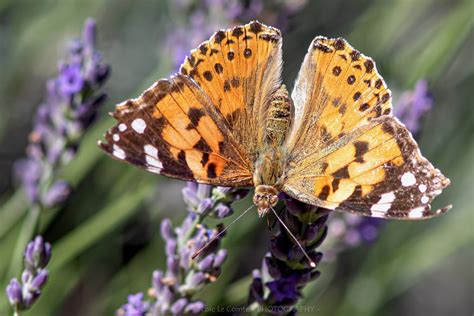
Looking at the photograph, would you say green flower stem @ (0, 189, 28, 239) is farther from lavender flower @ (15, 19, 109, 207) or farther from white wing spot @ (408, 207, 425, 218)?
white wing spot @ (408, 207, 425, 218)

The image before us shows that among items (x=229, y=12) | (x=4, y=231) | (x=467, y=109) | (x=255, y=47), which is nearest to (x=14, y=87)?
(x=4, y=231)

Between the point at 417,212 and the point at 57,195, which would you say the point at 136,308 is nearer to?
the point at 57,195

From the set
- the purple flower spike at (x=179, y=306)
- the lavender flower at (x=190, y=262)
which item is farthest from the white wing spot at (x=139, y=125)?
the purple flower spike at (x=179, y=306)

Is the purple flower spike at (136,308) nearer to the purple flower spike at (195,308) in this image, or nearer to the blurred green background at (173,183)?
the purple flower spike at (195,308)

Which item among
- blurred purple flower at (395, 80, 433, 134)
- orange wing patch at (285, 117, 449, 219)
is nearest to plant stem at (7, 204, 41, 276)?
orange wing patch at (285, 117, 449, 219)

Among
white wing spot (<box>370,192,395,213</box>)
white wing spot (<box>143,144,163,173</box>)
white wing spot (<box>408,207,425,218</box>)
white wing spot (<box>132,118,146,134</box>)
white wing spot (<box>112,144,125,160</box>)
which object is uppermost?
white wing spot (<box>132,118,146,134</box>)

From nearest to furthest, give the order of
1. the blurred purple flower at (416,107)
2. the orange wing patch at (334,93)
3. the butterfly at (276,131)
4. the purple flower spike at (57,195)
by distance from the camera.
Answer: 1. the butterfly at (276,131)
2. the orange wing patch at (334,93)
3. the purple flower spike at (57,195)
4. the blurred purple flower at (416,107)
